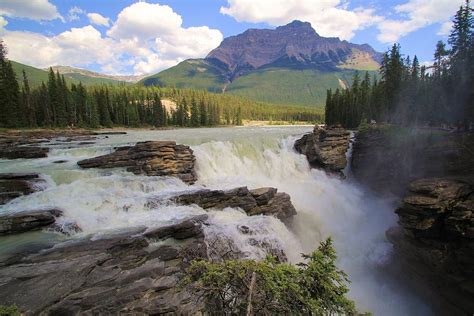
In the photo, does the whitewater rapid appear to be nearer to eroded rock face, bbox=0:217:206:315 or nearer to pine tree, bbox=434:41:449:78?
eroded rock face, bbox=0:217:206:315

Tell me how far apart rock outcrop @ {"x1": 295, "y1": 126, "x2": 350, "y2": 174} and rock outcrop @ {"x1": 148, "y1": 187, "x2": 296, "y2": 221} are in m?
16.7

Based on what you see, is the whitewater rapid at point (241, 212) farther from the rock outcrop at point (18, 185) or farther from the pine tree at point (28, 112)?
the pine tree at point (28, 112)

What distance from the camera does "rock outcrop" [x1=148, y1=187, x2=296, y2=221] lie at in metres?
20.2

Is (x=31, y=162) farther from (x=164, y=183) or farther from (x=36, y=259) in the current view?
(x=36, y=259)

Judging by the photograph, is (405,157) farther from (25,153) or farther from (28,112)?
(28,112)

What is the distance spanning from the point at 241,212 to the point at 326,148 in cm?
2235

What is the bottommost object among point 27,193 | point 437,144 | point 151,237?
point 151,237

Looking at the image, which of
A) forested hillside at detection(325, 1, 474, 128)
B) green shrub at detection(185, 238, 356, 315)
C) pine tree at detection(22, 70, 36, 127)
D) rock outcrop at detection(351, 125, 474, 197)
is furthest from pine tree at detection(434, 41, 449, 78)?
pine tree at detection(22, 70, 36, 127)

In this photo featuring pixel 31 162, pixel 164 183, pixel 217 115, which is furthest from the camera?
pixel 217 115

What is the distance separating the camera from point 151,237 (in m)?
14.6

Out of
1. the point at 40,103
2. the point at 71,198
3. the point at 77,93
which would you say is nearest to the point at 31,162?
the point at 71,198

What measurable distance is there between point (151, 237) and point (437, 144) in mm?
25083

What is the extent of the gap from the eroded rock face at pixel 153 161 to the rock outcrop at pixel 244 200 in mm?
5389

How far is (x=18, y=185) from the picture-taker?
1920 cm
